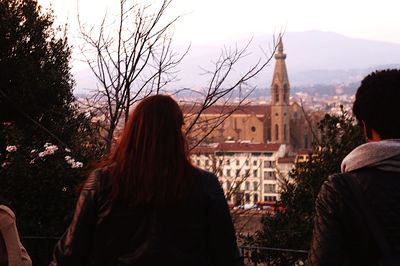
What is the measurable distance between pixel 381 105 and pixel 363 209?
0.33 metres

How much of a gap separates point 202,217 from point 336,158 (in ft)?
24.8

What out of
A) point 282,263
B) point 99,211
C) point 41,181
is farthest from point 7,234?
point 282,263

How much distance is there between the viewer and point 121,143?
2.23 m

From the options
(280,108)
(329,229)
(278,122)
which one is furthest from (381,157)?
(280,108)

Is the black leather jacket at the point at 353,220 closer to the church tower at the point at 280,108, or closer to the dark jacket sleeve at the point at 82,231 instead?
the dark jacket sleeve at the point at 82,231

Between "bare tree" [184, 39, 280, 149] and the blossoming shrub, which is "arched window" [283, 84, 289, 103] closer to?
"bare tree" [184, 39, 280, 149]

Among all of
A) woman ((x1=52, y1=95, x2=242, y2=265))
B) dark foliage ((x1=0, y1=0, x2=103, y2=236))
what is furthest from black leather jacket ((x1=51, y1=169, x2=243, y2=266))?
dark foliage ((x1=0, y1=0, x2=103, y2=236))

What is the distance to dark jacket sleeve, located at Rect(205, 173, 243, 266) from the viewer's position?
2221 mm

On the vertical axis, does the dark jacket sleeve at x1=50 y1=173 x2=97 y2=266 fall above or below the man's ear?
below

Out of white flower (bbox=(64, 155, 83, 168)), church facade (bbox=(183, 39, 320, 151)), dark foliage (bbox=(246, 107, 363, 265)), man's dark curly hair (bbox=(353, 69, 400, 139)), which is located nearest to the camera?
→ man's dark curly hair (bbox=(353, 69, 400, 139))

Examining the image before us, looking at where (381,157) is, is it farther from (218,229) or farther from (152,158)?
(152,158)

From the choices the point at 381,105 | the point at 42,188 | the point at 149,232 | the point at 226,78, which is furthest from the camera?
the point at 226,78

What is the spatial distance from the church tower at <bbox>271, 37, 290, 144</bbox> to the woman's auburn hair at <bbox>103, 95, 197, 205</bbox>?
88183 millimetres

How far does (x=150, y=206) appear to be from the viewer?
2.16 meters
